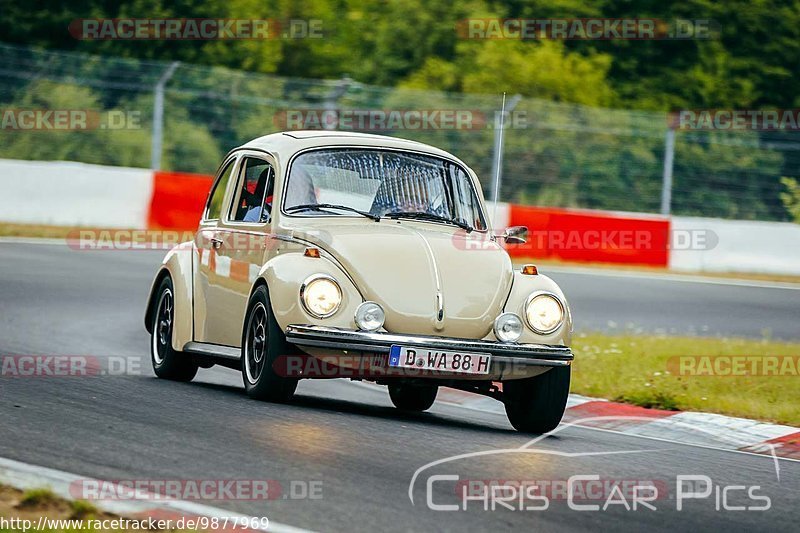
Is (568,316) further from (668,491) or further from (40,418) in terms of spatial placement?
(40,418)

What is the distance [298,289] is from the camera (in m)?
7.93

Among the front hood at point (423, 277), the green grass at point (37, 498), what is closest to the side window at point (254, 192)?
the front hood at point (423, 277)

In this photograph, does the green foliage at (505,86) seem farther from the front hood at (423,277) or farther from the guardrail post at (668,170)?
the front hood at (423,277)

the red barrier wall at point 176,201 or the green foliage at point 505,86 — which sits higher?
the green foliage at point 505,86

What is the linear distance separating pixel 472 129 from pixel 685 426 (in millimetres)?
17340

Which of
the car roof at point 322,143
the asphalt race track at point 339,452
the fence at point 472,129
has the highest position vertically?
the fence at point 472,129

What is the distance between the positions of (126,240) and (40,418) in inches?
567

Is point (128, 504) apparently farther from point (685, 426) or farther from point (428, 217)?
point (685, 426)

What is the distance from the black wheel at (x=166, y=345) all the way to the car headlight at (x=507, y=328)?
2629mm

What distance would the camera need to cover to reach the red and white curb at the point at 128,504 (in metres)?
5.21

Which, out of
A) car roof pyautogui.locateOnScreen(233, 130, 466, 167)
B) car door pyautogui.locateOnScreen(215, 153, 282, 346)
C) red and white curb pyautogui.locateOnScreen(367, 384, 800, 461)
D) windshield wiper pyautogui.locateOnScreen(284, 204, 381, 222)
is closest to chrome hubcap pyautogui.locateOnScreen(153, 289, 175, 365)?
car door pyautogui.locateOnScreen(215, 153, 282, 346)

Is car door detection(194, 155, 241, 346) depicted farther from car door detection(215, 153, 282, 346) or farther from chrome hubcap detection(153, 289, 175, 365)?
chrome hubcap detection(153, 289, 175, 365)

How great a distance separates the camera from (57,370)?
32.4 feet

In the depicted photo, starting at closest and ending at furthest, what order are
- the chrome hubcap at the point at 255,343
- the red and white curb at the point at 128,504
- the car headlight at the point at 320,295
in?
the red and white curb at the point at 128,504
the car headlight at the point at 320,295
the chrome hubcap at the point at 255,343
